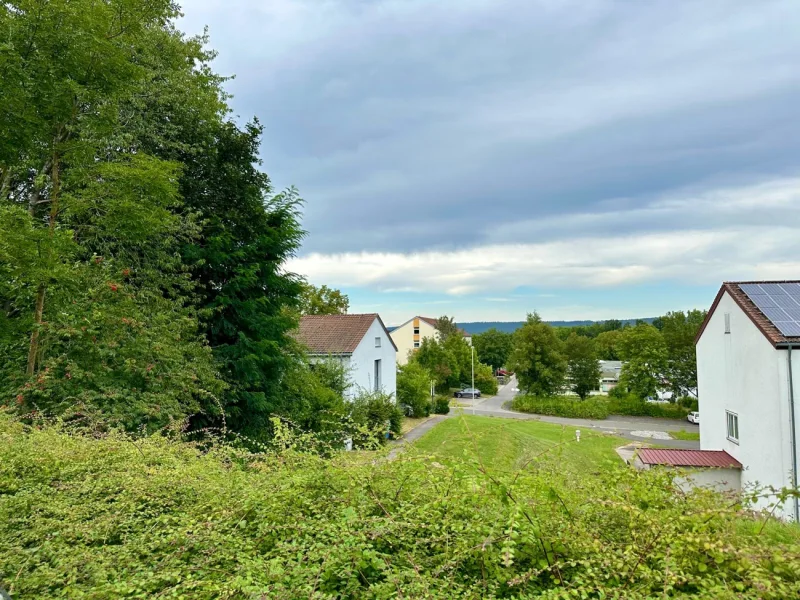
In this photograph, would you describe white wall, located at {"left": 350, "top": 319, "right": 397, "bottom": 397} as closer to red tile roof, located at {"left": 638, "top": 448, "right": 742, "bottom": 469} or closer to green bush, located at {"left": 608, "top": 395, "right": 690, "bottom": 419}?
red tile roof, located at {"left": 638, "top": 448, "right": 742, "bottom": 469}

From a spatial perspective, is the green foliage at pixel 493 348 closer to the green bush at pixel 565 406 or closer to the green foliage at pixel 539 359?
the green bush at pixel 565 406

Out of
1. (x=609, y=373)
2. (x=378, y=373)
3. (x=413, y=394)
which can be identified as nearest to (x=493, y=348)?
(x=609, y=373)

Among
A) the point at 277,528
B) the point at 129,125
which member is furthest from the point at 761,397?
the point at 129,125

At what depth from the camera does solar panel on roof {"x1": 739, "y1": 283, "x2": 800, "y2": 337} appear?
9.48 metres

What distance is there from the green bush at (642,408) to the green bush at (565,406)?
3.45 feet

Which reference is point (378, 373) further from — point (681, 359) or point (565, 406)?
point (681, 359)

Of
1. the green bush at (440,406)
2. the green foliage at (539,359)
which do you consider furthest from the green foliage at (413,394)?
the green foliage at (539,359)

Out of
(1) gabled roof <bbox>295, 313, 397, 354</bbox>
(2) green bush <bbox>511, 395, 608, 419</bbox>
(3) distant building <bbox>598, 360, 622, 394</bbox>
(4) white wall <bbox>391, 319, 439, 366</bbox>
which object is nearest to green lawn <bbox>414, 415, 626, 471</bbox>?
(1) gabled roof <bbox>295, 313, 397, 354</bbox>

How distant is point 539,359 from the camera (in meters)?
34.3

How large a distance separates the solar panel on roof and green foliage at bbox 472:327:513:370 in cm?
Answer: 5839

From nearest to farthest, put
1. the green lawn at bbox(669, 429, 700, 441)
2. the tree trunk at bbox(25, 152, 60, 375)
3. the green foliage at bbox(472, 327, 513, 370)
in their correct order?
the tree trunk at bbox(25, 152, 60, 375) → the green lawn at bbox(669, 429, 700, 441) → the green foliage at bbox(472, 327, 513, 370)

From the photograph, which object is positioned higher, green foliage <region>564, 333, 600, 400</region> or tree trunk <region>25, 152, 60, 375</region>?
tree trunk <region>25, 152, 60, 375</region>

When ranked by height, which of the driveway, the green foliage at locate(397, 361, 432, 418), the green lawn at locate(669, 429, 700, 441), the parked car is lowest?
the driveway

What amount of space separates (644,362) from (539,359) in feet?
27.2
